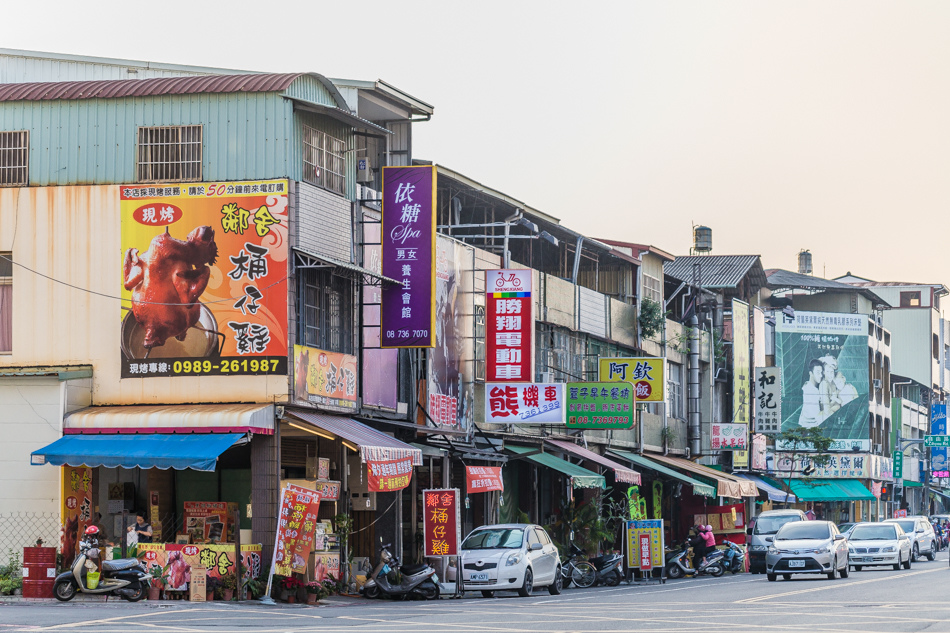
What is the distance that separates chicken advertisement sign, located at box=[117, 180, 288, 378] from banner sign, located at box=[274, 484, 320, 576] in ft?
8.16

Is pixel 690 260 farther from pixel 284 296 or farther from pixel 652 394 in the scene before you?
pixel 284 296

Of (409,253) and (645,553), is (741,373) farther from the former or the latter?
(409,253)

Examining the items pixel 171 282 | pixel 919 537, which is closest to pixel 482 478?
pixel 171 282

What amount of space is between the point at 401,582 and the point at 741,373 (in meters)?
33.4

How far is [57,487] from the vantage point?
2538 cm

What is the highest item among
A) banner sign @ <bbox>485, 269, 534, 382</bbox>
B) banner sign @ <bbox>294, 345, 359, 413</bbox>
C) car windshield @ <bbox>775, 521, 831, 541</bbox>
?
banner sign @ <bbox>485, 269, 534, 382</bbox>

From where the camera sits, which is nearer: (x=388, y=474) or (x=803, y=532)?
(x=388, y=474)

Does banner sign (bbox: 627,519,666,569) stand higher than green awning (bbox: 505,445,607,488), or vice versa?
green awning (bbox: 505,445,607,488)

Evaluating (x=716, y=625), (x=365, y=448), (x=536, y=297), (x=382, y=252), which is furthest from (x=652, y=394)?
(x=716, y=625)

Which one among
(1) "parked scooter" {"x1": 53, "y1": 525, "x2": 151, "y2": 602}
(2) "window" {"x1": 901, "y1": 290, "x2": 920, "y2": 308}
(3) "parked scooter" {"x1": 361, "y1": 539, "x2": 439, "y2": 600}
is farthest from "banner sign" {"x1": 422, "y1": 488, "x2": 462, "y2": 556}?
(2) "window" {"x1": 901, "y1": 290, "x2": 920, "y2": 308}

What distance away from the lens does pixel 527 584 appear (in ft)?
90.3

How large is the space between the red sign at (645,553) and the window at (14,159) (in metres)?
17.3

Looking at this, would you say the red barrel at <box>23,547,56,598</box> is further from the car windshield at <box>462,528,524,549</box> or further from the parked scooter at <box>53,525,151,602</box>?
the car windshield at <box>462,528,524,549</box>

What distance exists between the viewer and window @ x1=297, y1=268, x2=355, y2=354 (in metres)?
26.5
